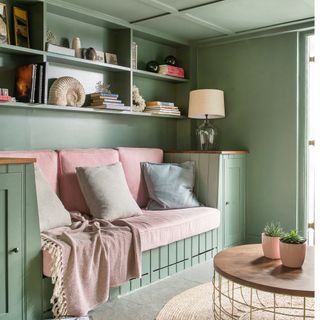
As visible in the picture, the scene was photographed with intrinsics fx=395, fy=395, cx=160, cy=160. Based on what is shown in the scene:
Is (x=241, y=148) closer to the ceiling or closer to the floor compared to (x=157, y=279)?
closer to the ceiling

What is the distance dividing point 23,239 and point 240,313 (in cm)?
Answer: 135

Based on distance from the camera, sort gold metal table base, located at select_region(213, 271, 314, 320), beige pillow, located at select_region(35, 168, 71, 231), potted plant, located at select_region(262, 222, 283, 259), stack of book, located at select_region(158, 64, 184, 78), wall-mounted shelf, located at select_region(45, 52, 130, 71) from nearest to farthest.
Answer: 1. potted plant, located at select_region(262, 222, 283, 259)
2. gold metal table base, located at select_region(213, 271, 314, 320)
3. beige pillow, located at select_region(35, 168, 71, 231)
4. wall-mounted shelf, located at select_region(45, 52, 130, 71)
5. stack of book, located at select_region(158, 64, 184, 78)

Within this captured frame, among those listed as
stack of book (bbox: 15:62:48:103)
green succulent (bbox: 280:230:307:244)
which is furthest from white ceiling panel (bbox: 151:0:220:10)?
green succulent (bbox: 280:230:307:244)

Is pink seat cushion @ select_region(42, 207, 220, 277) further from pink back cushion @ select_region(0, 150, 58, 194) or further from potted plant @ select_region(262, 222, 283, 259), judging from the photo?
potted plant @ select_region(262, 222, 283, 259)

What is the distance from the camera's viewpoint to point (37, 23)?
310 centimetres

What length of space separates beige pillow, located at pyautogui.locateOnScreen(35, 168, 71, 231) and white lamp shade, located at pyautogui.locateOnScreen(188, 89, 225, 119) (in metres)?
1.91

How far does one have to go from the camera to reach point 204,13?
3576mm

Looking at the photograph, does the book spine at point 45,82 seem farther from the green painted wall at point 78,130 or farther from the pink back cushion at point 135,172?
the pink back cushion at point 135,172

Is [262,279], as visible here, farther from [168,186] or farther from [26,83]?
[26,83]

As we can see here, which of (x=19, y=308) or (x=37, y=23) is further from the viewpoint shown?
(x=37, y=23)

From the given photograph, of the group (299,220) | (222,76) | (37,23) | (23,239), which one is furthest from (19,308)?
(222,76)

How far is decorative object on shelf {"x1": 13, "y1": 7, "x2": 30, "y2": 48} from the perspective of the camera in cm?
301

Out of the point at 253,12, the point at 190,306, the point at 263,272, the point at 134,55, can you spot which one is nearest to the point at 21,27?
the point at 134,55

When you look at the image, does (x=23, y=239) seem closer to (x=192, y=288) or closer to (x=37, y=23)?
(x=192, y=288)
